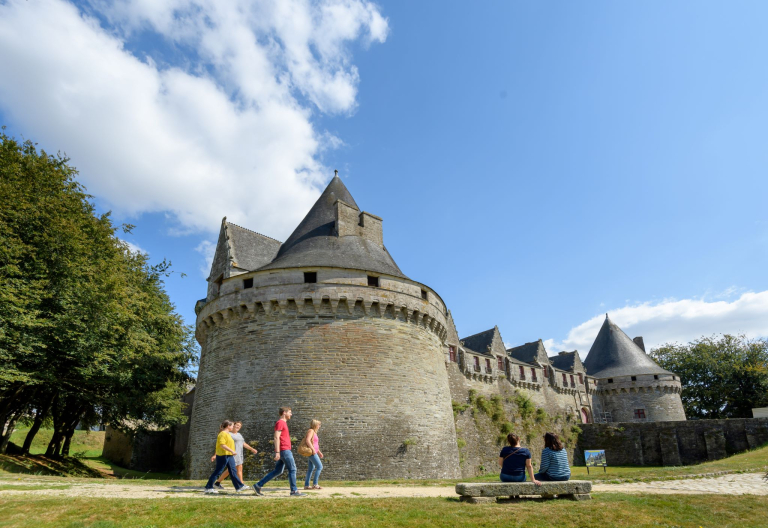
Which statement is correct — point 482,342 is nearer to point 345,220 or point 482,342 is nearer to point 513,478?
point 345,220

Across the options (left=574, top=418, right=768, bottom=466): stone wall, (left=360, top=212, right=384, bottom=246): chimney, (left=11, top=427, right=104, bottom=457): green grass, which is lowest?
(left=574, top=418, right=768, bottom=466): stone wall

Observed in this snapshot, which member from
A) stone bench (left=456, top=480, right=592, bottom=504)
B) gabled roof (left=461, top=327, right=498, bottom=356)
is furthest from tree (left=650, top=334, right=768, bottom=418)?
stone bench (left=456, top=480, right=592, bottom=504)

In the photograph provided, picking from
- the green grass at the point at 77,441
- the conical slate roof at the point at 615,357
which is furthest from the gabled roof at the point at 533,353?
the green grass at the point at 77,441

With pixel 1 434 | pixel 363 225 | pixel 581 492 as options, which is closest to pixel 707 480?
pixel 581 492

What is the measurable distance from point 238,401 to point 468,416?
44.7 ft

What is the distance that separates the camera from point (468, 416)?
2602cm

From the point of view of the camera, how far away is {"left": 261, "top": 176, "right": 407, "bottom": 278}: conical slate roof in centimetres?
1862

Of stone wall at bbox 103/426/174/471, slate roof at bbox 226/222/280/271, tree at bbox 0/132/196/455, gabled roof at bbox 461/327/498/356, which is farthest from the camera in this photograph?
gabled roof at bbox 461/327/498/356

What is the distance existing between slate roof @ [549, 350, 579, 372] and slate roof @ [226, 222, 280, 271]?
26.1 meters

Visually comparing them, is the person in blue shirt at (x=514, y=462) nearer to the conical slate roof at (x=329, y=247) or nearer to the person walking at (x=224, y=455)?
the person walking at (x=224, y=455)

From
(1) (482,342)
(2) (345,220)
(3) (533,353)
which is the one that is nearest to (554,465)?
(2) (345,220)

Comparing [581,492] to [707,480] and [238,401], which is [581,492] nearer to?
[707,480]

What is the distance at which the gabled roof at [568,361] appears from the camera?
3830cm

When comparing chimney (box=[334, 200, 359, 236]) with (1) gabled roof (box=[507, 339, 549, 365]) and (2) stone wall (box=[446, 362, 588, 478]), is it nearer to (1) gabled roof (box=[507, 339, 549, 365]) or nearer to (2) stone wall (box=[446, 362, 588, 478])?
(2) stone wall (box=[446, 362, 588, 478])
